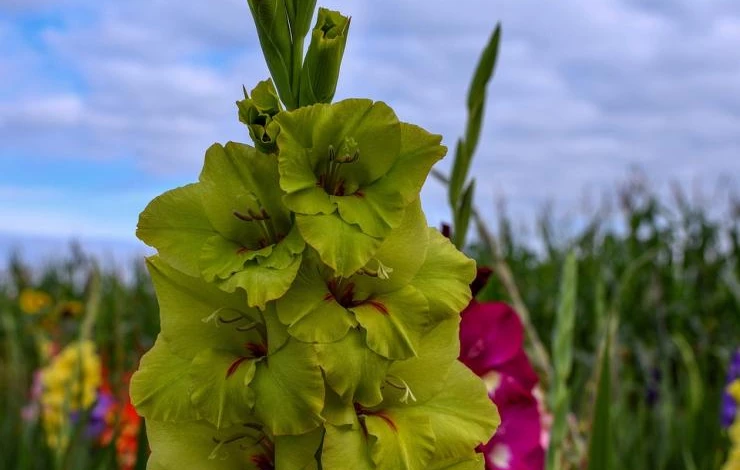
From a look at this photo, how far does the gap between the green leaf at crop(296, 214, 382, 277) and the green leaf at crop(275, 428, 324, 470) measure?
102 millimetres

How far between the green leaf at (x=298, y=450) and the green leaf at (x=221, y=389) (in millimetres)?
29

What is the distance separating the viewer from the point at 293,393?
21.2 inches

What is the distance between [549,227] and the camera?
175 inches

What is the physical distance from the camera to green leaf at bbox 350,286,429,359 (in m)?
0.55

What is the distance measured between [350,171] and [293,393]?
5.8 inches

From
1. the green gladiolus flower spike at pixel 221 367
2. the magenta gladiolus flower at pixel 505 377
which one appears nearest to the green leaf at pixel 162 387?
the green gladiolus flower spike at pixel 221 367

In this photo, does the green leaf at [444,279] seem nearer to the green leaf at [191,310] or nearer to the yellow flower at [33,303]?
the green leaf at [191,310]

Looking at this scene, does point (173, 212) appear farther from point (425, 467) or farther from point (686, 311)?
point (686, 311)

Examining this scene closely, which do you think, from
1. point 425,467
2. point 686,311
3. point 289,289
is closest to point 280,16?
point 289,289

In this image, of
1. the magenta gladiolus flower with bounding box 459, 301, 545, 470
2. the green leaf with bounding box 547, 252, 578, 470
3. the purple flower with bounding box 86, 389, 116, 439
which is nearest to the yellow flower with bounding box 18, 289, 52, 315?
the purple flower with bounding box 86, 389, 116, 439

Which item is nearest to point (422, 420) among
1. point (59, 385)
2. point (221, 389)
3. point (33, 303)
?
point (221, 389)

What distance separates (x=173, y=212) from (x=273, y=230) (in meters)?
0.06

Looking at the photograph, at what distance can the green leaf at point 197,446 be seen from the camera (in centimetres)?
60

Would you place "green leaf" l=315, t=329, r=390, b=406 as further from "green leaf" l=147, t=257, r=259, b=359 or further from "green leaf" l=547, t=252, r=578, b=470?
"green leaf" l=547, t=252, r=578, b=470
